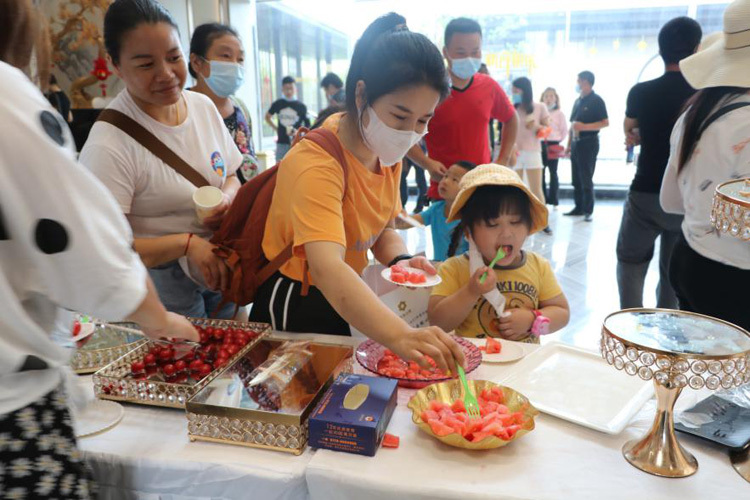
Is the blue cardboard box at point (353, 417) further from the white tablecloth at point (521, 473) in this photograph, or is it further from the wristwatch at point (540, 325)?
the wristwatch at point (540, 325)

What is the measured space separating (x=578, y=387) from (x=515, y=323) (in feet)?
1.46

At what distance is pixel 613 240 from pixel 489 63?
398cm

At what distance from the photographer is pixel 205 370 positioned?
1.15m

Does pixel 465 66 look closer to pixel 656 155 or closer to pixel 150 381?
pixel 656 155

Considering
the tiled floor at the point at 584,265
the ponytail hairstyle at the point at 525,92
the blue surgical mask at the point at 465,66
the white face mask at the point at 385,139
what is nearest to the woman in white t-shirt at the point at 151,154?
the white face mask at the point at 385,139

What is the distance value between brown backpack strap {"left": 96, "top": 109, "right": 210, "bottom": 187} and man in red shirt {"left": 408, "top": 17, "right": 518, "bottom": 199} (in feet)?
4.90

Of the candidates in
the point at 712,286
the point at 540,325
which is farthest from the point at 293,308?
the point at 712,286

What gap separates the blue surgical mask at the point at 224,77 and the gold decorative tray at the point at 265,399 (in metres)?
1.54

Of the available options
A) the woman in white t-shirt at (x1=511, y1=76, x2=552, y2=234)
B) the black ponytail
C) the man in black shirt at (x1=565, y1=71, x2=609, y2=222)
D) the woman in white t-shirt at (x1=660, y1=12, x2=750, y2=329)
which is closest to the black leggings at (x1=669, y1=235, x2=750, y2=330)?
the woman in white t-shirt at (x1=660, y1=12, x2=750, y2=329)

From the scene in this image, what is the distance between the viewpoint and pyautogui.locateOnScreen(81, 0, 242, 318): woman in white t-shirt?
1.42m

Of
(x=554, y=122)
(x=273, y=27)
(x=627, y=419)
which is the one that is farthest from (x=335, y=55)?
(x=627, y=419)

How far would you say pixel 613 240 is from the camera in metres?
5.45

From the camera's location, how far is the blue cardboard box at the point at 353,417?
0.95 m

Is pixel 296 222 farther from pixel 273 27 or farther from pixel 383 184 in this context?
pixel 273 27
